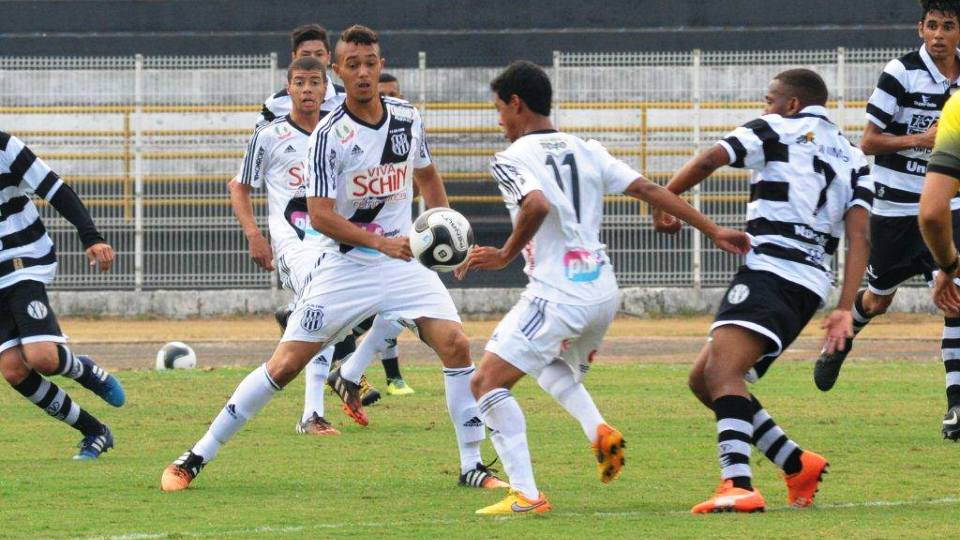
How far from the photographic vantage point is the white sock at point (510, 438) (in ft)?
24.3

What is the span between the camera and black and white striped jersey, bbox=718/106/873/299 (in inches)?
293

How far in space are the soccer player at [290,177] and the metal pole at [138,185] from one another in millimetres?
11554

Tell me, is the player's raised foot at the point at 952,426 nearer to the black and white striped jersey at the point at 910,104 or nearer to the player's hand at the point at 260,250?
the black and white striped jersey at the point at 910,104

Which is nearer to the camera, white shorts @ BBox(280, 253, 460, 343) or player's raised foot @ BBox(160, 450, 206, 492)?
player's raised foot @ BBox(160, 450, 206, 492)

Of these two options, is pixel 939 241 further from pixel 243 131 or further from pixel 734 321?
pixel 243 131

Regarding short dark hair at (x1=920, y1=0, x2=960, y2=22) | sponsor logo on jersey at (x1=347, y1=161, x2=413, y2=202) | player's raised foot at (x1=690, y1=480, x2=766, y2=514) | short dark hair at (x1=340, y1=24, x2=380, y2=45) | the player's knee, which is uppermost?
short dark hair at (x1=920, y1=0, x2=960, y2=22)

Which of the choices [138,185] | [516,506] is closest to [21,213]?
[516,506]

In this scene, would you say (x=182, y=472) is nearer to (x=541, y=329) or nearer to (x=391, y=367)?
(x=541, y=329)

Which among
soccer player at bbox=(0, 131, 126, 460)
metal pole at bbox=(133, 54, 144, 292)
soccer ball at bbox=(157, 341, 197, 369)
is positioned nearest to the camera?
soccer player at bbox=(0, 131, 126, 460)

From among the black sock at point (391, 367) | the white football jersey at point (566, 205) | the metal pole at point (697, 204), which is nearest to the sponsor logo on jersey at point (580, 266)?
the white football jersey at point (566, 205)

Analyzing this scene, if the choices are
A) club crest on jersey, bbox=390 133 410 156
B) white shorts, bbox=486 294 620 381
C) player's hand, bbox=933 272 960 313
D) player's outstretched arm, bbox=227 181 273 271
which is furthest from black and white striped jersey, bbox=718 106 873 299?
player's outstretched arm, bbox=227 181 273 271

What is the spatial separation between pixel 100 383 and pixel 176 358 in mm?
5790

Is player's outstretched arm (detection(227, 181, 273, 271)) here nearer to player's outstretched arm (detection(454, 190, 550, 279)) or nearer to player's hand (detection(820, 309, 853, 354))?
player's outstretched arm (detection(454, 190, 550, 279))

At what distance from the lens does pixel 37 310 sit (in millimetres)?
9562
